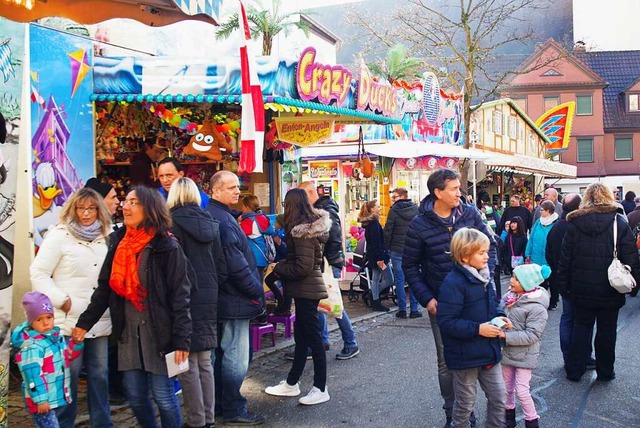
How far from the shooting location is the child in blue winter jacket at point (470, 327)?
4.21 meters

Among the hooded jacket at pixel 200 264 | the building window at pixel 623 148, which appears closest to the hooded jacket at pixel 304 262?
the hooded jacket at pixel 200 264

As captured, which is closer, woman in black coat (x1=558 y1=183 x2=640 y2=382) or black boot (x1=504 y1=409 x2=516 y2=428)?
black boot (x1=504 y1=409 x2=516 y2=428)

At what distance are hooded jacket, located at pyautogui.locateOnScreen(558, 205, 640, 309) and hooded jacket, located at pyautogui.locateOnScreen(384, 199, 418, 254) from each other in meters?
3.64

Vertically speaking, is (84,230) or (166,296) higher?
(84,230)

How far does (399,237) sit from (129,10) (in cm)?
489

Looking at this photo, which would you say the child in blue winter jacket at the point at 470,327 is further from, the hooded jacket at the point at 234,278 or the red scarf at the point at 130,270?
the red scarf at the point at 130,270

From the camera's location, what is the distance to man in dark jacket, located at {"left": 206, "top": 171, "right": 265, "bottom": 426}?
489 centimetres

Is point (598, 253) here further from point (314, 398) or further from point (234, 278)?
point (234, 278)

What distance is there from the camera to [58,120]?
6.88 meters

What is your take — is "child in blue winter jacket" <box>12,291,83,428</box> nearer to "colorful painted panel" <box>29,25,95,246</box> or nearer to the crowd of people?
the crowd of people

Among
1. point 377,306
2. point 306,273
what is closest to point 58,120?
point 306,273

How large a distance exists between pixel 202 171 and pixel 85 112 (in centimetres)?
219

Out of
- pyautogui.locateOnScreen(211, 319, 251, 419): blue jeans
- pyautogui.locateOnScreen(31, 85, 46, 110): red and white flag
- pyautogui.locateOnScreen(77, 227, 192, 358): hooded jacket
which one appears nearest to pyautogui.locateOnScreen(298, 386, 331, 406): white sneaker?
pyautogui.locateOnScreen(211, 319, 251, 419): blue jeans

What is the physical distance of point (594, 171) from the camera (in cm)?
4181
